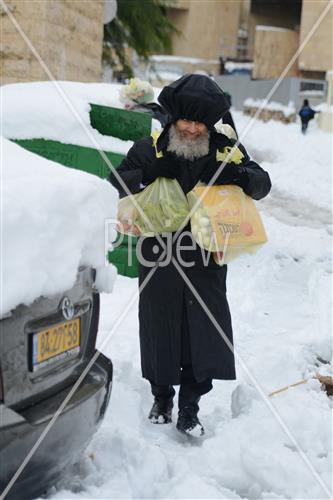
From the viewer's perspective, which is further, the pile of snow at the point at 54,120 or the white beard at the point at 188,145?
the pile of snow at the point at 54,120

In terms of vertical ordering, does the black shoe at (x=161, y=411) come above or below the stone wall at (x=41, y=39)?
below

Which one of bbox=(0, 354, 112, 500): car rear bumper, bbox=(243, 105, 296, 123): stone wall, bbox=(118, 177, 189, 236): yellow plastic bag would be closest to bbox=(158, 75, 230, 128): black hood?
bbox=(118, 177, 189, 236): yellow plastic bag

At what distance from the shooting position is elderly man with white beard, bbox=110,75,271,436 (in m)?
4.21

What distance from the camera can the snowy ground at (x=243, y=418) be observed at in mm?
3625

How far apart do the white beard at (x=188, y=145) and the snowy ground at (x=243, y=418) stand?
1.34 metres

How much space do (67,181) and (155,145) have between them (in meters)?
1.15

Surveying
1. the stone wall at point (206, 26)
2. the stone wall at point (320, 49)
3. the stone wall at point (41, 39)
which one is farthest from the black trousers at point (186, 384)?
the stone wall at point (206, 26)

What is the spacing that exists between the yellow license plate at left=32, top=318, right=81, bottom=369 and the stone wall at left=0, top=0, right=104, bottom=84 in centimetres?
805

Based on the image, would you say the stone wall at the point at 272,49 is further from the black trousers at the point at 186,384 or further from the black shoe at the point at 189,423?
the black shoe at the point at 189,423

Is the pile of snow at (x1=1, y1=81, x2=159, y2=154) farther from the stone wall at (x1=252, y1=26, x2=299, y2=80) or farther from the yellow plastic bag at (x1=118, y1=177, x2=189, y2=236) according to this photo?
the stone wall at (x1=252, y1=26, x2=299, y2=80)

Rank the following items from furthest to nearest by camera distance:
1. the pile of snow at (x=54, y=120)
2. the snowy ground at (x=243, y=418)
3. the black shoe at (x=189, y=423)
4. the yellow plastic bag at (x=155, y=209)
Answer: the pile of snow at (x=54, y=120), the black shoe at (x=189, y=423), the yellow plastic bag at (x=155, y=209), the snowy ground at (x=243, y=418)

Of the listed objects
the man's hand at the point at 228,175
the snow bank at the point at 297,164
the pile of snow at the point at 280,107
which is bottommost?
the pile of snow at the point at 280,107

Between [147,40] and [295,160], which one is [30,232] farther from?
[295,160]

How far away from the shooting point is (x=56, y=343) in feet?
10.0
